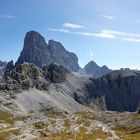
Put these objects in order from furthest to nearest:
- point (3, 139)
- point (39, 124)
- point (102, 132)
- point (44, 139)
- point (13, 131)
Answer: point (39, 124) < point (102, 132) < point (13, 131) < point (3, 139) < point (44, 139)

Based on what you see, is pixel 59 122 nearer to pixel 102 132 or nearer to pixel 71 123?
pixel 71 123

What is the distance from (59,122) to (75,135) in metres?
27.3

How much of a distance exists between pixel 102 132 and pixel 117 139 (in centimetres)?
1565

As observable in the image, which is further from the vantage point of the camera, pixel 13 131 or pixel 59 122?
pixel 59 122

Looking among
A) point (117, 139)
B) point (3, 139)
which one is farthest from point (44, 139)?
point (117, 139)

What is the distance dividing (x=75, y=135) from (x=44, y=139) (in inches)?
649

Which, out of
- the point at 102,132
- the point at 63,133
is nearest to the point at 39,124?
the point at 63,133

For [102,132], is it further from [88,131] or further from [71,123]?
[71,123]

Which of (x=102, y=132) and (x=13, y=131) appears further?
(x=102, y=132)

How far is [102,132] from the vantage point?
123 meters

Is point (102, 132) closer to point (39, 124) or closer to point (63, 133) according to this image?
point (63, 133)

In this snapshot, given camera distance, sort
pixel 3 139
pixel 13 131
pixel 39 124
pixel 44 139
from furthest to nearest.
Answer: pixel 39 124 → pixel 13 131 → pixel 3 139 → pixel 44 139

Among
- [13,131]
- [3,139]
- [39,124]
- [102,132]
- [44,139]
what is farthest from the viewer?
[39,124]

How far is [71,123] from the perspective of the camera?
140 m
